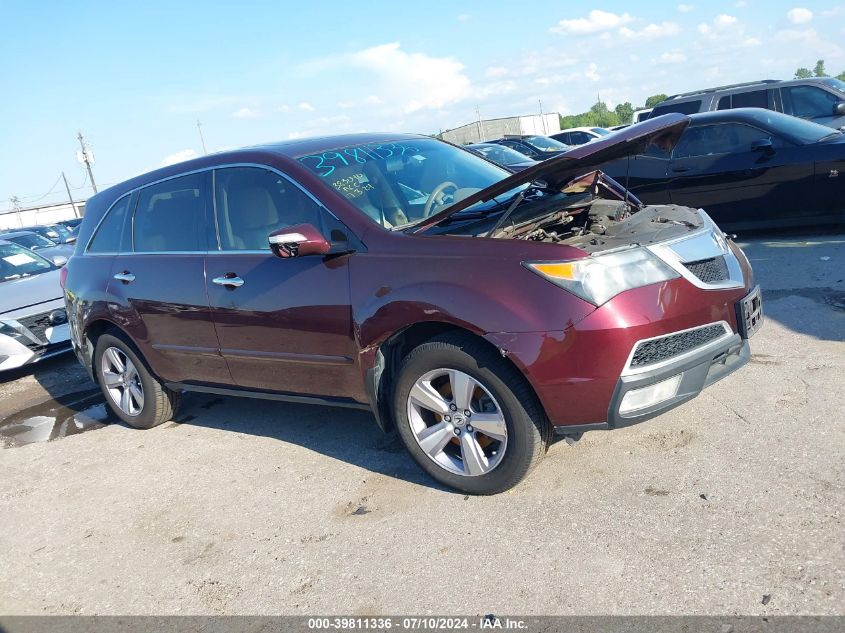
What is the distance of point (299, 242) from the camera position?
3.47 meters

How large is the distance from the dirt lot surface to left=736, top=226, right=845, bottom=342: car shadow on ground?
0.26 meters

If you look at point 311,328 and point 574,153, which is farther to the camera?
point 311,328

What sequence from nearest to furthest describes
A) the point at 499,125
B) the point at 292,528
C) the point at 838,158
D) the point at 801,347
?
the point at 292,528 < the point at 801,347 < the point at 838,158 < the point at 499,125

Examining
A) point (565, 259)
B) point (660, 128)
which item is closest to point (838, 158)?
point (660, 128)

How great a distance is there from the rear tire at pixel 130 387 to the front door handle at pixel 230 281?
131 centimetres

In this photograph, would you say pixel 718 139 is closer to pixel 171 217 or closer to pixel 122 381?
pixel 171 217

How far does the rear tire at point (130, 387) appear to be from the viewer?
199 inches

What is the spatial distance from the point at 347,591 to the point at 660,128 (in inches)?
105

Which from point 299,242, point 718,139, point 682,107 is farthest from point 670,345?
point 682,107

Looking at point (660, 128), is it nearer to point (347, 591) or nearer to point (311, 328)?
point (311, 328)

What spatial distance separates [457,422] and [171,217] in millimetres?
2558

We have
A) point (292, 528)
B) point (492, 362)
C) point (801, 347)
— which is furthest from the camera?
point (801, 347)

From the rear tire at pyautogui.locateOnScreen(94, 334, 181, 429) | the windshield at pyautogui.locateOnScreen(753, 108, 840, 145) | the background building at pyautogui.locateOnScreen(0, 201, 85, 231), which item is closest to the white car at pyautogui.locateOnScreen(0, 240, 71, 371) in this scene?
the rear tire at pyautogui.locateOnScreen(94, 334, 181, 429)

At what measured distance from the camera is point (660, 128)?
139 inches
